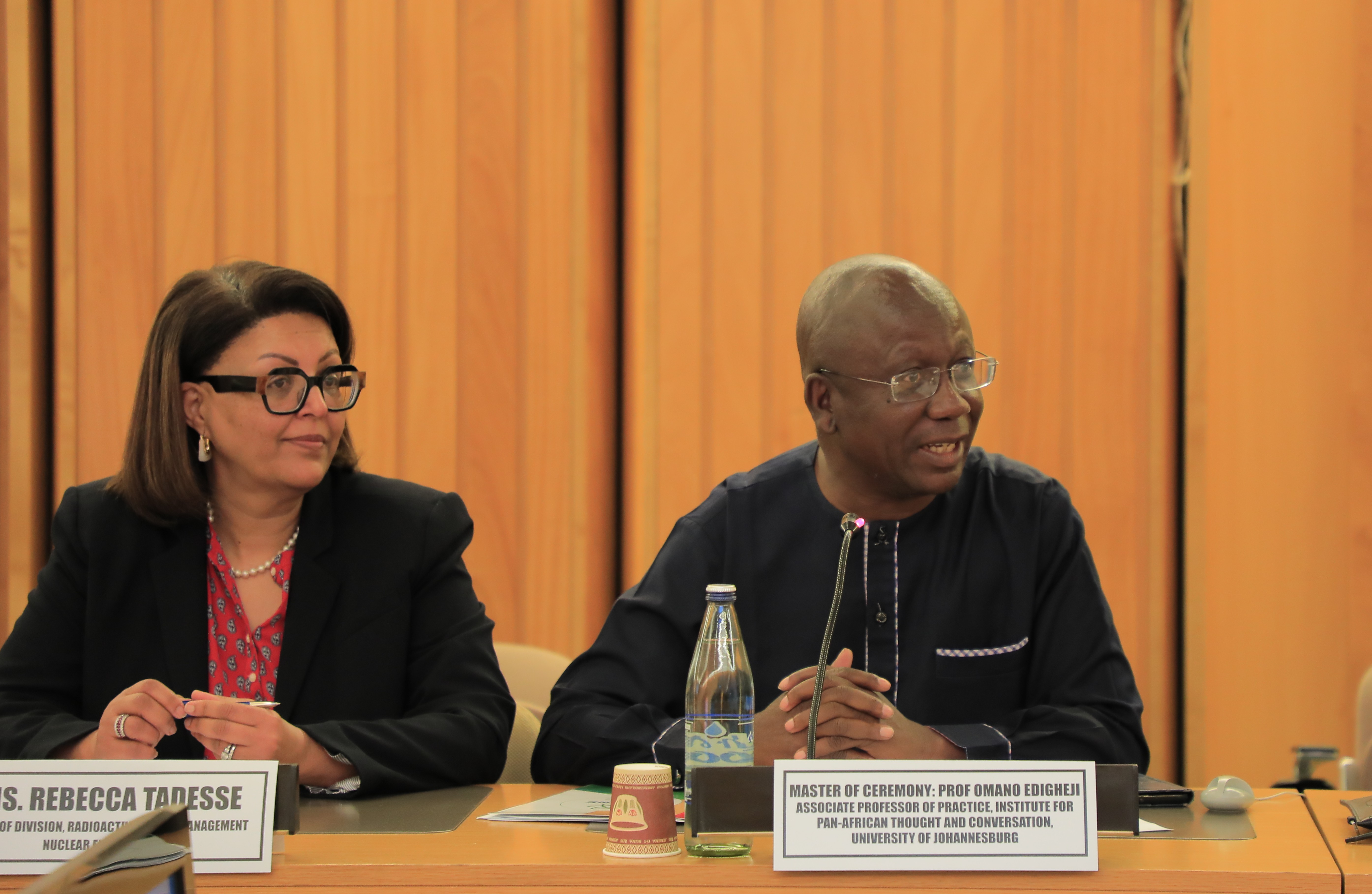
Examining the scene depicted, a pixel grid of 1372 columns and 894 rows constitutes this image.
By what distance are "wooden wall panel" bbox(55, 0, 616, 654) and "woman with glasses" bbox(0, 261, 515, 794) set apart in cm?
95

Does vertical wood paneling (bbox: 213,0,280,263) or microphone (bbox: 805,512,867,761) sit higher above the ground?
vertical wood paneling (bbox: 213,0,280,263)

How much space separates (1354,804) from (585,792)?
3.03 feet

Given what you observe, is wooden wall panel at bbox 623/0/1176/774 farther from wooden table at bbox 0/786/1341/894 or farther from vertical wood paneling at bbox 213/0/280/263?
wooden table at bbox 0/786/1341/894

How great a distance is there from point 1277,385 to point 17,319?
301cm

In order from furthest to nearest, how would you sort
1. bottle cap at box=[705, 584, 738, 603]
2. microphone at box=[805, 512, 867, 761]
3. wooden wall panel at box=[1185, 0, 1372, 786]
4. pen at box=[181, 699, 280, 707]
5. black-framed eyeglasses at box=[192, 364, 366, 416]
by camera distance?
wooden wall panel at box=[1185, 0, 1372, 786], black-framed eyeglasses at box=[192, 364, 366, 416], pen at box=[181, 699, 280, 707], bottle cap at box=[705, 584, 738, 603], microphone at box=[805, 512, 867, 761]

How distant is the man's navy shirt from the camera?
74.2 inches

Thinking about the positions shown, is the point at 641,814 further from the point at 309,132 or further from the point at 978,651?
the point at 309,132

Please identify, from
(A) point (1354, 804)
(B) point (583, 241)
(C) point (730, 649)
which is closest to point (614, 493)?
(B) point (583, 241)

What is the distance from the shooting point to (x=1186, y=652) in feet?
9.42

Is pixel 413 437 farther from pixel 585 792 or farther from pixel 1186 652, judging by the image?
pixel 1186 652

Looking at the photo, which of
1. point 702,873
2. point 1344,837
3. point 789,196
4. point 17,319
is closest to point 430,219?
point 789,196

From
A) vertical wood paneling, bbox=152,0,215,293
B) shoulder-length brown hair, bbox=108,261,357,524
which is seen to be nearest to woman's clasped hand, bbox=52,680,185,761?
shoulder-length brown hair, bbox=108,261,357,524

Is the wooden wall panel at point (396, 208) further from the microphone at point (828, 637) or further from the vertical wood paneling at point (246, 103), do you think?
the microphone at point (828, 637)

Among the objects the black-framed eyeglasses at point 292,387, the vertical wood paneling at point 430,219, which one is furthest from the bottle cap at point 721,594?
the vertical wood paneling at point 430,219
